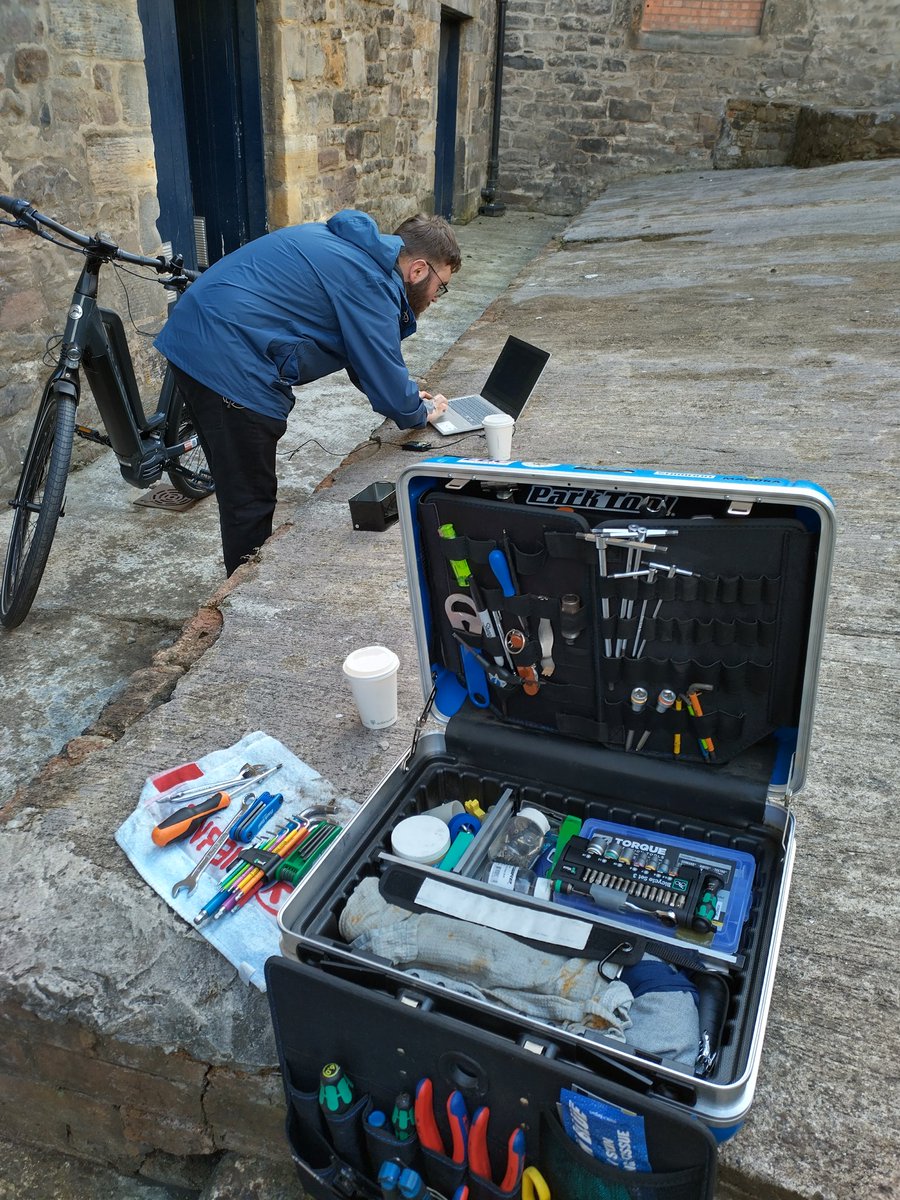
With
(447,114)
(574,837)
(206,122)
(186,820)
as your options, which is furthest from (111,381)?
(447,114)

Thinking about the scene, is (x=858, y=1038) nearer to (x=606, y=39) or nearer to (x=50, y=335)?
(x=50, y=335)

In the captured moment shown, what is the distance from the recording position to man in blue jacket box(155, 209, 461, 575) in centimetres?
315

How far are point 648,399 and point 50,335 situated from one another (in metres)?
3.15

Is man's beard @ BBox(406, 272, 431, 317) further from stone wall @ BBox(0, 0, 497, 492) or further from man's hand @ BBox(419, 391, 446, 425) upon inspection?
stone wall @ BBox(0, 0, 497, 492)

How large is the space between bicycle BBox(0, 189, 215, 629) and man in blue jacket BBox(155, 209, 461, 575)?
1.26ft

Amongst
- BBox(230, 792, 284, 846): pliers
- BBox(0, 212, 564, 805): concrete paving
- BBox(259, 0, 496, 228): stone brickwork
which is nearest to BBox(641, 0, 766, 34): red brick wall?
BBox(259, 0, 496, 228): stone brickwork

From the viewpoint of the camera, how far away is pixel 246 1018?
1688 millimetres

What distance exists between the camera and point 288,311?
318 cm

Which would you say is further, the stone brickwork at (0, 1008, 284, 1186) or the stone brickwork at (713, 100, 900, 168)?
the stone brickwork at (713, 100, 900, 168)

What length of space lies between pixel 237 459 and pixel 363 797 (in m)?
1.66

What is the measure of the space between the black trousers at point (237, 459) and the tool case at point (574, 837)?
1.68 meters

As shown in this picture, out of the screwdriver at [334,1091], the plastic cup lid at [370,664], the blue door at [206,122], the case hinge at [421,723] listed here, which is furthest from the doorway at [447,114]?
the screwdriver at [334,1091]

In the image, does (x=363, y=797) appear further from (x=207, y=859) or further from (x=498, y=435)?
(x=498, y=435)

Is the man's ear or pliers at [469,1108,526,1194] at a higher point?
the man's ear
